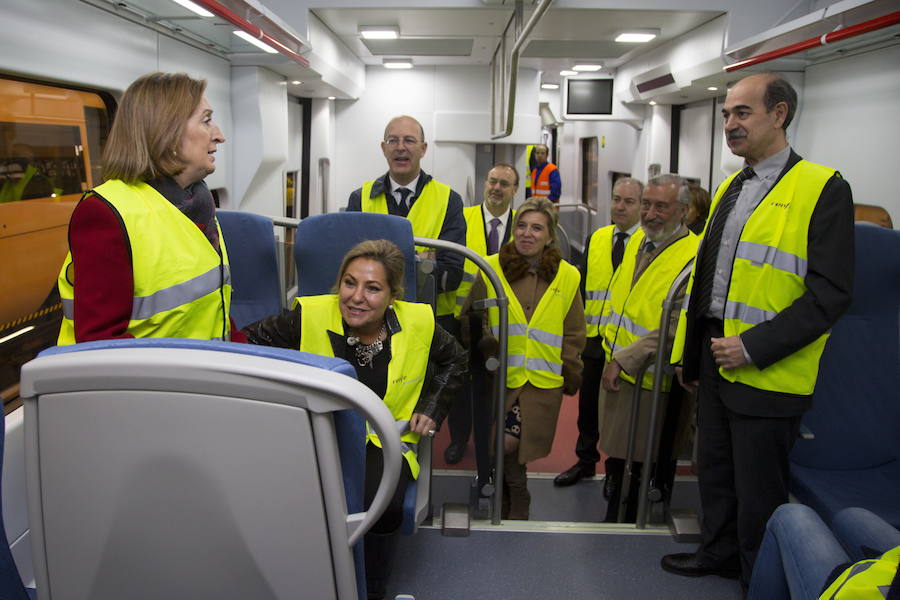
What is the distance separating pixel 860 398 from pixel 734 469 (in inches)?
31.0

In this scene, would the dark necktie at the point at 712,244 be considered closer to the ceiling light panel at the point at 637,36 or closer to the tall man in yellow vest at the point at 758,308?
the tall man in yellow vest at the point at 758,308

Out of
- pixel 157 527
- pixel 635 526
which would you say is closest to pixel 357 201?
pixel 635 526

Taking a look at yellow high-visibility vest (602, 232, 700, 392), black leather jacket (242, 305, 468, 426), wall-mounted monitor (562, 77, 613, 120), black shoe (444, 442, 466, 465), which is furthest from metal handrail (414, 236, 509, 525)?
wall-mounted monitor (562, 77, 613, 120)

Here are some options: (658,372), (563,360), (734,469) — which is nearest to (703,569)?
(734,469)

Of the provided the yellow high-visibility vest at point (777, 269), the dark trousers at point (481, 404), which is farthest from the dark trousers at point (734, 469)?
the dark trousers at point (481, 404)

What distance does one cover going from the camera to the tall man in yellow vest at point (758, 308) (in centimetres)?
236

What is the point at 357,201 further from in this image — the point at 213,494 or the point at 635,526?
the point at 213,494

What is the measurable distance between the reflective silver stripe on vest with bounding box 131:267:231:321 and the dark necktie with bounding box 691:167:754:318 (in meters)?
1.68

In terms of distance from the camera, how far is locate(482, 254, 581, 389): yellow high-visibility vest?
332cm

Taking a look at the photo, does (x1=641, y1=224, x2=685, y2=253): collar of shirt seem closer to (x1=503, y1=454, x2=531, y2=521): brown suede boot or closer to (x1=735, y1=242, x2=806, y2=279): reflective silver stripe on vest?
(x1=735, y1=242, x2=806, y2=279): reflective silver stripe on vest

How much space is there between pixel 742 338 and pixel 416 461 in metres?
1.12

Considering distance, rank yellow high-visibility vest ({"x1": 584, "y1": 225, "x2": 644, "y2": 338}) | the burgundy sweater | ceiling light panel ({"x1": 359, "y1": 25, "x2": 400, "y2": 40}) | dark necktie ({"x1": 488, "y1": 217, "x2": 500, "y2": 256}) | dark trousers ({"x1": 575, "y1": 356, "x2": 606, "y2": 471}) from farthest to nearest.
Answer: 1. ceiling light panel ({"x1": 359, "y1": 25, "x2": 400, "y2": 40})
2. dark necktie ({"x1": 488, "y1": 217, "x2": 500, "y2": 256})
3. dark trousers ({"x1": 575, "y1": 356, "x2": 606, "y2": 471})
4. yellow high-visibility vest ({"x1": 584, "y1": 225, "x2": 644, "y2": 338})
5. the burgundy sweater

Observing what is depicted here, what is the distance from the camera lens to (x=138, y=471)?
1.22 meters

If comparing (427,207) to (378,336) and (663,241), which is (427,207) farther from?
(378,336)
